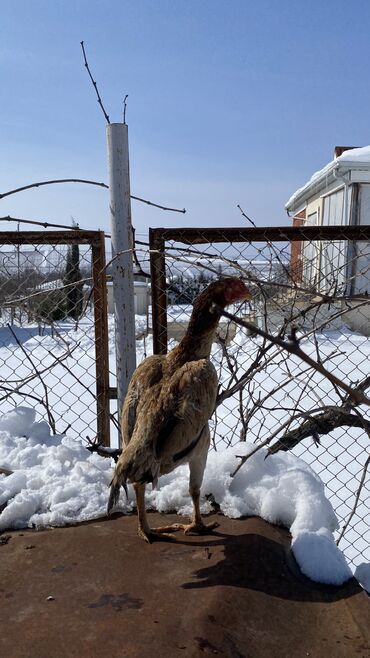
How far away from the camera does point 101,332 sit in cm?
300

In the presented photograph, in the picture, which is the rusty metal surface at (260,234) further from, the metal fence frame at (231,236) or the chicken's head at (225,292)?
the chicken's head at (225,292)

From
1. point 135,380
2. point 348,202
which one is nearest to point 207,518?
point 135,380

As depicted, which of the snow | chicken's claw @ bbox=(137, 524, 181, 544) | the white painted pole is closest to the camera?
the snow

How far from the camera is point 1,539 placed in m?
2.15

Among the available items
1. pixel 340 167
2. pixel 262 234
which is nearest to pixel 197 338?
pixel 262 234

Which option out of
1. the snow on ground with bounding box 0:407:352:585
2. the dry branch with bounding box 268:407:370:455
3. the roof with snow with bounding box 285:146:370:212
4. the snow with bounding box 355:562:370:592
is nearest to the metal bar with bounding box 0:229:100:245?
the snow on ground with bounding box 0:407:352:585

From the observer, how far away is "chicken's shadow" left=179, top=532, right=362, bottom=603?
1.75 metres

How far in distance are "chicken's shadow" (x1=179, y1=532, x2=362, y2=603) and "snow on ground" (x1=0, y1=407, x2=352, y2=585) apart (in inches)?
3.1

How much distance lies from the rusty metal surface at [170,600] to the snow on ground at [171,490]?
0.37 ft

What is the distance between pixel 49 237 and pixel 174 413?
140 centimetres

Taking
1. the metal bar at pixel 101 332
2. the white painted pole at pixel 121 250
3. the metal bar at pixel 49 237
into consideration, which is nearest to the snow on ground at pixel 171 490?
the metal bar at pixel 101 332

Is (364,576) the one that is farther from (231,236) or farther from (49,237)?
(49,237)

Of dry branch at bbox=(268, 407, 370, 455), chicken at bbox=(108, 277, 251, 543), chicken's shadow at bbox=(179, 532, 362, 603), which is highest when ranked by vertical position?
chicken at bbox=(108, 277, 251, 543)

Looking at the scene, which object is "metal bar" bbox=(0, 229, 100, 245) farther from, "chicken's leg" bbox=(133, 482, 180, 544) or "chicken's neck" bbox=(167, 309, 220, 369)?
"chicken's leg" bbox=(133, 482, 180, 544)
